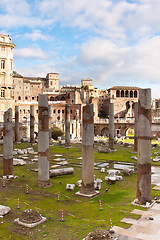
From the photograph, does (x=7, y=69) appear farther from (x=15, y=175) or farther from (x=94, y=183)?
(x=94, y=183)

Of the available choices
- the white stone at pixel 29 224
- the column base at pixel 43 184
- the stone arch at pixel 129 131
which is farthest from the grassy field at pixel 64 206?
the stone arch at pixel 129 131

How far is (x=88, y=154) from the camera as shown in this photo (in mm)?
11805

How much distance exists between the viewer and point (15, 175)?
15.9 meters

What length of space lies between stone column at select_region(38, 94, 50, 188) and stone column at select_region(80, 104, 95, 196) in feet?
8.14

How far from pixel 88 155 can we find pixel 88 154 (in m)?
0.05

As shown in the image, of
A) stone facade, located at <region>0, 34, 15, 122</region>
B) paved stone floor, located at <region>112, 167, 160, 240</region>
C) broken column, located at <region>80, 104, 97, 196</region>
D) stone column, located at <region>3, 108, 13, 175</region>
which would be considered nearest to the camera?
paved stone floor, located at <region>112, 167, 160, 240</region>

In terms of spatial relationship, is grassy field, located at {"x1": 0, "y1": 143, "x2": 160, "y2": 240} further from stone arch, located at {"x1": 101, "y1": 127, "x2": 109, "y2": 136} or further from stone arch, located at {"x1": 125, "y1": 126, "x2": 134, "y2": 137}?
stone arch, located at {"x1": 101, "y1": 127, "x2": 109, "y2": 136}

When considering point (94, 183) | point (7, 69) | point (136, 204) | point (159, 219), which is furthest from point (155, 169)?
point (7, 69)

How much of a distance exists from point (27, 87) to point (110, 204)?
69.6 meters

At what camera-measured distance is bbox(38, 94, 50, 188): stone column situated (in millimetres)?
13285

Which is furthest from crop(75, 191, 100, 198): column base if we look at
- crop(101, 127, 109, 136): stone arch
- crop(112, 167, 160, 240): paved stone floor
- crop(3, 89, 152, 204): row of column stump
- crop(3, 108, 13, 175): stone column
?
crop(101, 127, 109, 136): stone arch

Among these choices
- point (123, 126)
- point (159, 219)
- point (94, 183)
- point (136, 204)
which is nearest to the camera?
point (159, 219)

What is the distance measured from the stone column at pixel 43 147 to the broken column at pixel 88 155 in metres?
2.48

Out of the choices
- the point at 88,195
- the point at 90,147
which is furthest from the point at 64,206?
the point at 90,147
